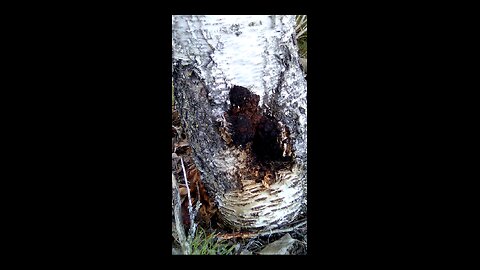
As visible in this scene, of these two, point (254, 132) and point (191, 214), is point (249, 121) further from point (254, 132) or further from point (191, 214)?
point (191, 214)

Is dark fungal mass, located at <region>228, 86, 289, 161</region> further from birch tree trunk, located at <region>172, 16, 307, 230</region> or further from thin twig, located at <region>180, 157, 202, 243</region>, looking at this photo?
thin twig, located at <region>180, 157, 202, 243</region>

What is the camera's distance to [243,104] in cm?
235

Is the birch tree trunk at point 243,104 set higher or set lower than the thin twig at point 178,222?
higher

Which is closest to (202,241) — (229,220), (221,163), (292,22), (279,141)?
(229,220)

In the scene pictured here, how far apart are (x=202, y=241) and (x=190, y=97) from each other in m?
0.50

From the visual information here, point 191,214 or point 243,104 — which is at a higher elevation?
point 243,104

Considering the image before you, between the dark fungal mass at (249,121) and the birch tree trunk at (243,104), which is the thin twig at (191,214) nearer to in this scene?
the birch tree trunk at (243,104)

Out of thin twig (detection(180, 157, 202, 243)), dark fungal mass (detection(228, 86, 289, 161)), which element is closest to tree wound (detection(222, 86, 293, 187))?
dark fungal mass (detection(228, 86, 289, 161))

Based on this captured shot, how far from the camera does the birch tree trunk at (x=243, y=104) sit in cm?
234

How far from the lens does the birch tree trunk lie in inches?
92.3

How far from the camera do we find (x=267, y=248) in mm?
2428

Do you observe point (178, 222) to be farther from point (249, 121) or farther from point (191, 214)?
point (249, 121)

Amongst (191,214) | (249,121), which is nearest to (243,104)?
(249,121)

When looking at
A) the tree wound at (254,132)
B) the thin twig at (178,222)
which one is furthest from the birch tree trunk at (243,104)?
the thin twig at (178,222)
